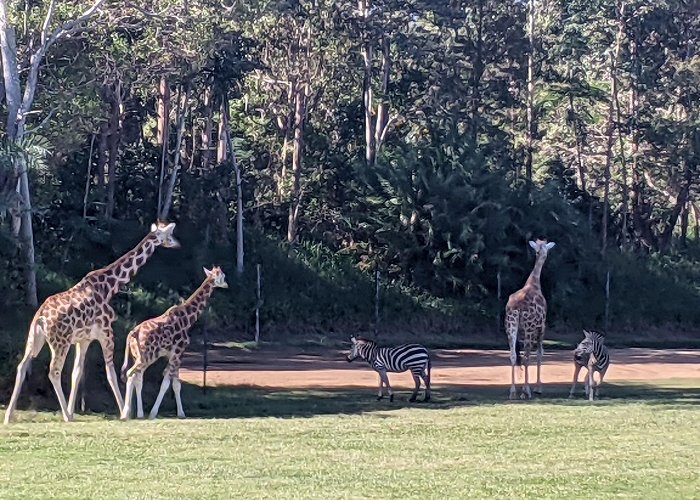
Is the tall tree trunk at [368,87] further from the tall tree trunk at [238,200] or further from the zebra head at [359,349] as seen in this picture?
the zebra head at [359,349]

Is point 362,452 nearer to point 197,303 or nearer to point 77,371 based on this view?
point 77,371

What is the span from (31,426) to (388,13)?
29.3m

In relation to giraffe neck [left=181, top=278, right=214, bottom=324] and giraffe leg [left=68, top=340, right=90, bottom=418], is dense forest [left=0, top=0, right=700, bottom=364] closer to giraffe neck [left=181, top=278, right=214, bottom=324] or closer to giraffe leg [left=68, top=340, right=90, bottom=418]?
giraffe neck [left=181, top=278, right=214, bottom=324]

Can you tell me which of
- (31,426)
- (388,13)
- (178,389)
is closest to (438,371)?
(178,389)

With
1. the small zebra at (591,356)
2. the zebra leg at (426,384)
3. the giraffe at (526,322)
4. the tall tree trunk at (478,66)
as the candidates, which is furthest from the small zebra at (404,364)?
the tall tree trunk at (478,66)

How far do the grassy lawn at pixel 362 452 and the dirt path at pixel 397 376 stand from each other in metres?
5.35

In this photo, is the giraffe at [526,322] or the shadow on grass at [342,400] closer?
the shadow on grass at [342,400]

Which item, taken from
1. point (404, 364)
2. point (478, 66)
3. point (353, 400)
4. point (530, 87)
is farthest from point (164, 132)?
point (353, 400)

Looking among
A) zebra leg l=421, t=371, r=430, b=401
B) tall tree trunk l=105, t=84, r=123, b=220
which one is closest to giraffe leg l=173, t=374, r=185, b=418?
zebra leg l=421, t=371, r=430, b=401

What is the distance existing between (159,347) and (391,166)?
22.1m

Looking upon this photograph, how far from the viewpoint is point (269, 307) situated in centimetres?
3850

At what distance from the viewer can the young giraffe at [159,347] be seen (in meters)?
19.7

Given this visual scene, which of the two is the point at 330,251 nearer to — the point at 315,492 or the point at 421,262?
the point at 421,262

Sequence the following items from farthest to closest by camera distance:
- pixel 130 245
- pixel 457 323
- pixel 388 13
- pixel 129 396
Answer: pixel 388 13 < pixel 457 323 < pixel 130 245 < pixel 129 396
